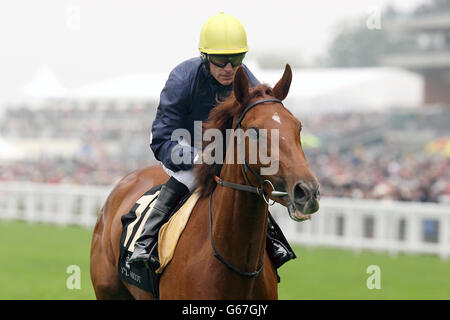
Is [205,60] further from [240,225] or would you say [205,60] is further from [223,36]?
[240,225]

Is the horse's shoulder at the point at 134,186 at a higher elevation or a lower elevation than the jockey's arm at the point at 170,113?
lower

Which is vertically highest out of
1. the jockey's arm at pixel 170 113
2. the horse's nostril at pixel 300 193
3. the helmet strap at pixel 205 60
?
the helmet strap at pixel 205 60

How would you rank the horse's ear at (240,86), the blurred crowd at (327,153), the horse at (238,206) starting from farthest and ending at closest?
the blurred crowd at (327,153) → the horse's ear at (240,86) → the horse at (238,206)

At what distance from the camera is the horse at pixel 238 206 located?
4277 millimetres

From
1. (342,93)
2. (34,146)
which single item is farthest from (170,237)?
(34,146)

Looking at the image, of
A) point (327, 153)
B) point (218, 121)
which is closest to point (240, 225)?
point (218, 121)

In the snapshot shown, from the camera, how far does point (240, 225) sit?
15.1 feet

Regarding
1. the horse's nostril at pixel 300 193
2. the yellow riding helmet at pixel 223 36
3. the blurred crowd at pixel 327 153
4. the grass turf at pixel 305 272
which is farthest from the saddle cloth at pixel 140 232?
the blurred crowd at pixel 327 153

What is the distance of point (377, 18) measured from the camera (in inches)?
356

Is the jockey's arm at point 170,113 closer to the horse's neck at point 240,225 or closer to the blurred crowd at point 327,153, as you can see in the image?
the horse's neck at point 240,225

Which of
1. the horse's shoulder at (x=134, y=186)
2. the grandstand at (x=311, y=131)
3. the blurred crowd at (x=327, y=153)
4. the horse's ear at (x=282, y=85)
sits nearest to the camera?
the horse's ear at (x=282, y=85)

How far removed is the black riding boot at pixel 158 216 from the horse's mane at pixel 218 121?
0.22m
